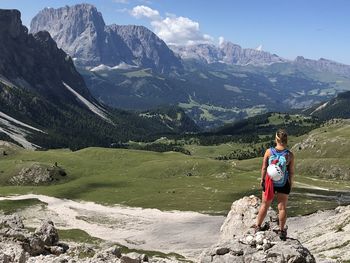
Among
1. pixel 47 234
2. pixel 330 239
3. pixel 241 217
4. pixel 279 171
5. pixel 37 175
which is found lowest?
pixel 37 175

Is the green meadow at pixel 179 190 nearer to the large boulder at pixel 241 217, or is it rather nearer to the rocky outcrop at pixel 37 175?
the rocky outcrop at pixel 37 175

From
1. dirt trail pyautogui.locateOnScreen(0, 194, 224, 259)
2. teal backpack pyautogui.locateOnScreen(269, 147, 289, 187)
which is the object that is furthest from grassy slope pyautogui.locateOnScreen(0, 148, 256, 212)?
teal backpack pyautogui.locateOnScreen(269, 147, 289, 187)

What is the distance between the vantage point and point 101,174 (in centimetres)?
19888

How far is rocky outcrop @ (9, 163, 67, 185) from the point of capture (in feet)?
616

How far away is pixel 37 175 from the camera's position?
7505 inches

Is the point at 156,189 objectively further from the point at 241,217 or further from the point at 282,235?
the point at 282,235

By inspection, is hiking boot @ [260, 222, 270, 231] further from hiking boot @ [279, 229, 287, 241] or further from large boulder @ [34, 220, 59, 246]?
large boulder @ [34, 220, 59, 246]

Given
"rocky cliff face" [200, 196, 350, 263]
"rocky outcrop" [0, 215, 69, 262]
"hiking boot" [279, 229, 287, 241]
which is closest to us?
"rocky cliff face" [200, 196, 350, 263]

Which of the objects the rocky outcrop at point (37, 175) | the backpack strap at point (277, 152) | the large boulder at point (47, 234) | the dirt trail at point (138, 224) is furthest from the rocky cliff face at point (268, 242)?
the rocky outcrop at point (37, 175)

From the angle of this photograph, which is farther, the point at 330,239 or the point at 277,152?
the point at 330,239

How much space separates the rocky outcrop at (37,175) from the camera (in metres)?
188

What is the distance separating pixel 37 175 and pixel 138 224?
85534 mm

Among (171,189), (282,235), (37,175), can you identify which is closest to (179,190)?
(171,189)

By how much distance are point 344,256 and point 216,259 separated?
27.5 m
